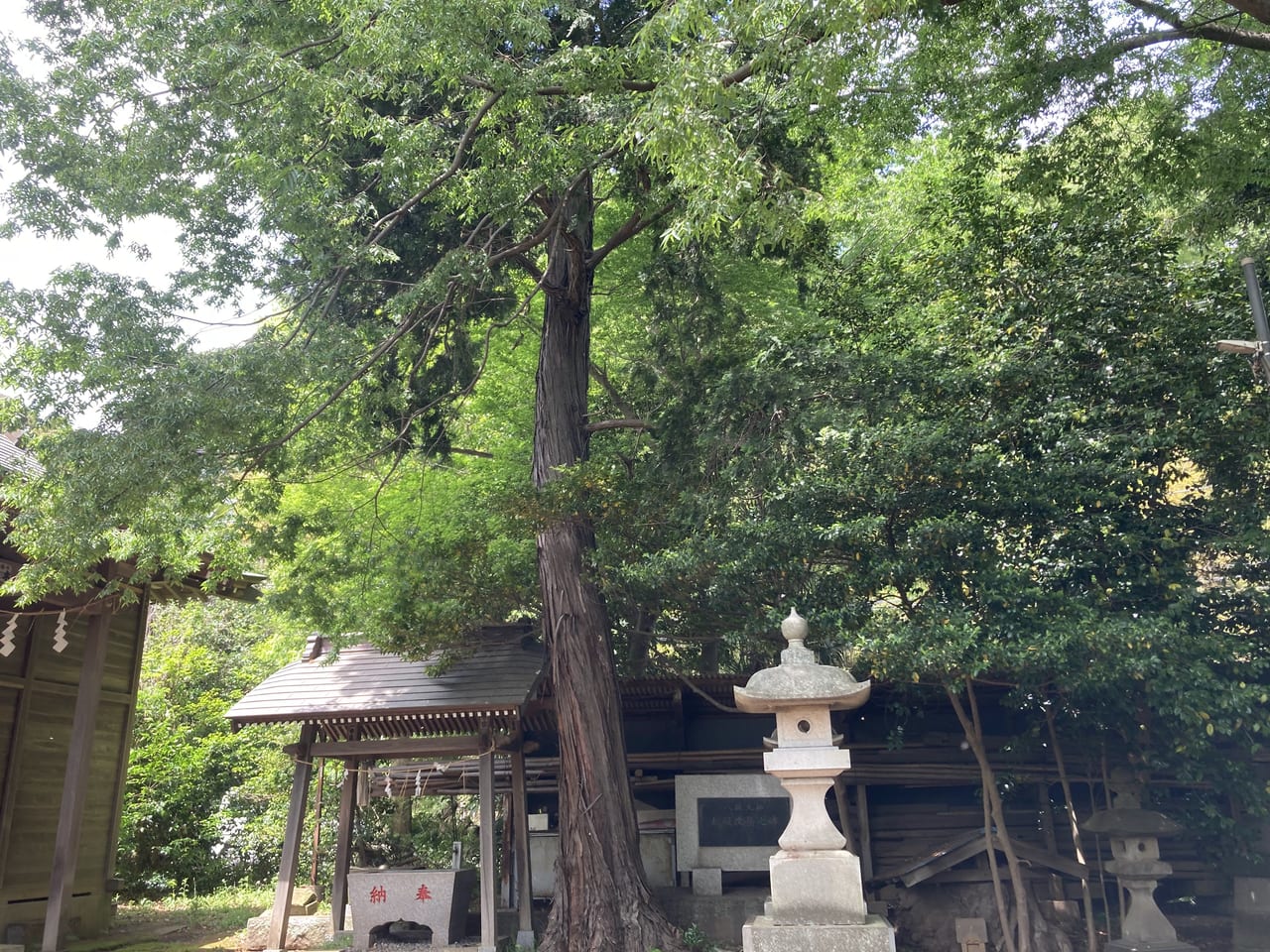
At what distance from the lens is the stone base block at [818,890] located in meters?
7.07

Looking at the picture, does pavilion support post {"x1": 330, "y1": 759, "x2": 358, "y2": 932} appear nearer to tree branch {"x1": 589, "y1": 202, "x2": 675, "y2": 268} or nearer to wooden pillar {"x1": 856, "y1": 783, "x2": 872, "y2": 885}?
wooden pillar {"x1": 856, "y1": 783, "x2": 872, "y2": 885}

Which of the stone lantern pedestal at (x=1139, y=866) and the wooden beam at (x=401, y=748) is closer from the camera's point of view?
the stone lantern pedestal at (x=1139, y=866)

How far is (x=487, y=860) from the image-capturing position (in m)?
10.6

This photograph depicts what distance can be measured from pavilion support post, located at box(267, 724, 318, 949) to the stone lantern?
6252 mm

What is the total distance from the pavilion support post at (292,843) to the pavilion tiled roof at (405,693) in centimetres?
33

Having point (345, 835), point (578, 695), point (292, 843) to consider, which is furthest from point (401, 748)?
point (578, 695)

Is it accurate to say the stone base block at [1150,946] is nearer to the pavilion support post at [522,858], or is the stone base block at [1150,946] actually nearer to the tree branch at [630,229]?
the pavilion support post at [522,858]

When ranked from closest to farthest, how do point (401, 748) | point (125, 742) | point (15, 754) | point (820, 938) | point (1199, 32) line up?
point (820, 938) < point (1199, 32) < point (401, 748) < point (15, 754) < point (125, 742)

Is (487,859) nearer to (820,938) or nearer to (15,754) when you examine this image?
(820,938)

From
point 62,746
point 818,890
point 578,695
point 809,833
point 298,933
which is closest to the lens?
point 818,890

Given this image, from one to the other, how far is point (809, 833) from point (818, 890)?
1.34ft

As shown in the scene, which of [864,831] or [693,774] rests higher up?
[693,774]

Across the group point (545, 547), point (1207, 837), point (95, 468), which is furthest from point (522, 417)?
point (1207, 837)

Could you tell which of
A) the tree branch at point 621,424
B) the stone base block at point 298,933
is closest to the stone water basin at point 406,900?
the stone base block at point 298,933
